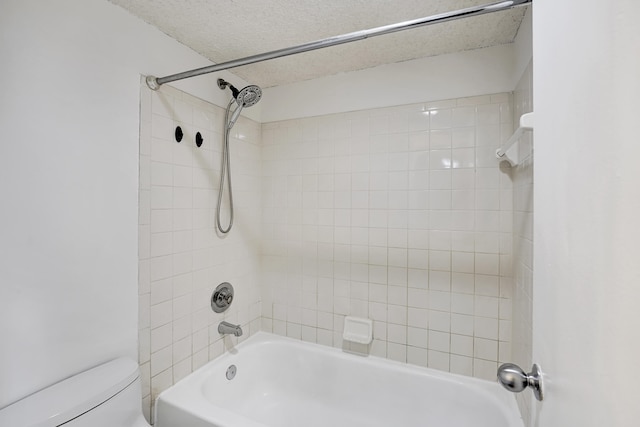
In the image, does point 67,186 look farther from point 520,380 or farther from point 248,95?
point 520,380

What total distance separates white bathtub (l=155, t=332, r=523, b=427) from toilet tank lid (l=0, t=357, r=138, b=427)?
360 mm

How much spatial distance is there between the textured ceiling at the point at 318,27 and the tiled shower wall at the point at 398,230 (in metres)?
0.31

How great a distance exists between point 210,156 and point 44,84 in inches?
31.1

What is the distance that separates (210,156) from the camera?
5.64ft

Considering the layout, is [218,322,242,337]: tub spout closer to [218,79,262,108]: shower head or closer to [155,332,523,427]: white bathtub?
[155,332,523,427]: white bathtub

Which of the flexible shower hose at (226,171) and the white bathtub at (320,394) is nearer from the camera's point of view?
the white bathtub at (320,394)

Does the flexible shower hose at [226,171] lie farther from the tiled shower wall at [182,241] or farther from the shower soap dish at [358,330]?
the shower soap dish at [358,330]

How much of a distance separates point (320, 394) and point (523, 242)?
1.49 metres

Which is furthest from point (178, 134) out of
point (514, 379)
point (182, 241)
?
point (514, 379)

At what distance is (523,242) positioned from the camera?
1.31 m

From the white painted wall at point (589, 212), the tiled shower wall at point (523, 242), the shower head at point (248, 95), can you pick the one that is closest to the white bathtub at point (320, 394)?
the tiled shower wall at point (523, 242)

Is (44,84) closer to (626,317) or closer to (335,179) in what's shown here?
(335,179)

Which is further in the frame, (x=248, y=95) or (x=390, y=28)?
(x=248, y=95)

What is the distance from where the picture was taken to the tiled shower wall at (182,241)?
135 cm
